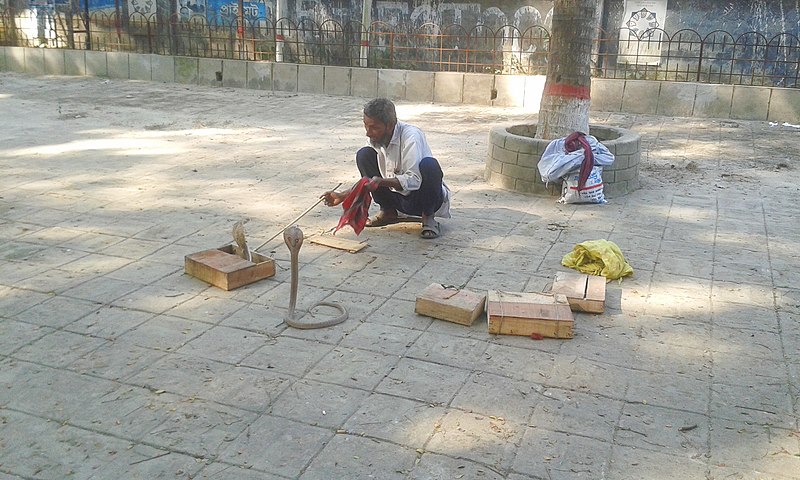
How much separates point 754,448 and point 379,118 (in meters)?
3.04

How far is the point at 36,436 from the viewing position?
9.36ft

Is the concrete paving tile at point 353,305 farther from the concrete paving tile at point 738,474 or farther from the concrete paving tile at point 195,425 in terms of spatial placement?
the concrete paving tile at point 738,474

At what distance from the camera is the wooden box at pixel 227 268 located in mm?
4334

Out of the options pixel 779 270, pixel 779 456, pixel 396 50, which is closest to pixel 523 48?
pixel 396 50

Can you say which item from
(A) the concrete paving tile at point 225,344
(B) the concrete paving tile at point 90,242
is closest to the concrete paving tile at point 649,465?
(A) the concrete paving tile at point 225,344

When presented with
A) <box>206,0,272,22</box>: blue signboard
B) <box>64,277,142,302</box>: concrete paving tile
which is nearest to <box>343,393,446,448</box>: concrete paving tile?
<box>64,277,142,302</box>: concrete paving tile

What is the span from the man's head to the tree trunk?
97.3 inches

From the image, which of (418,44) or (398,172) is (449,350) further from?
(418,44)

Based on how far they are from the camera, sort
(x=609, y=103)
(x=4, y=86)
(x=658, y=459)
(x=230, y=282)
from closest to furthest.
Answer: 1. (x=658, y=459)
2. (x=230, y=282)
3. (x=609, y=103)
4. (x=4, y=86)

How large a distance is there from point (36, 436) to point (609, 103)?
1079cm

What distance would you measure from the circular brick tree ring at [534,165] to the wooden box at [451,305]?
114 inches

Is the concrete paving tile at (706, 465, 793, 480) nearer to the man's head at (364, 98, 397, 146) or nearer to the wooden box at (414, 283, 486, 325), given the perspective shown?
the wooden box at (414, 283, 486, 325)

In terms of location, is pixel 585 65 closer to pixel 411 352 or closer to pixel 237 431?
pixel 411 352

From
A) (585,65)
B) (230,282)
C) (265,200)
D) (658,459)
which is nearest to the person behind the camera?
(658,459)
